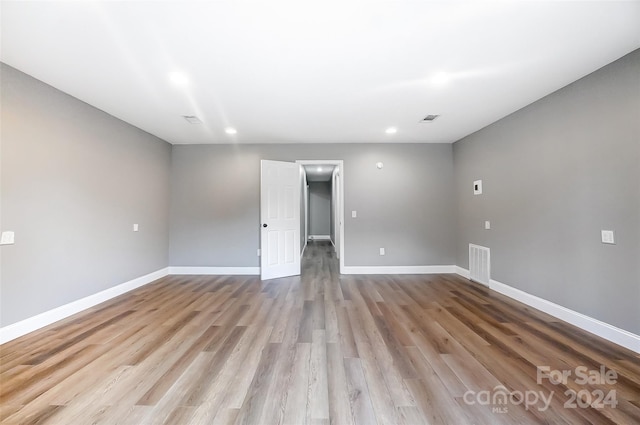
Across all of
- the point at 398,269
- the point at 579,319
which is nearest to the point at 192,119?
the point at 398,269

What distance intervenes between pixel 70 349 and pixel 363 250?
13.1 ft

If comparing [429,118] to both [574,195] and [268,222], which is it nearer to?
[574,195]

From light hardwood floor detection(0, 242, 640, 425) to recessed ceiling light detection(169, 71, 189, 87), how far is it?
246cm

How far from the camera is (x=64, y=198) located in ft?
9.19

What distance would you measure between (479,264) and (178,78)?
4759 mm

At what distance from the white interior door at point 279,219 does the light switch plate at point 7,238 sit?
278 centimetres

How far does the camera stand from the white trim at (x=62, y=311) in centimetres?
228

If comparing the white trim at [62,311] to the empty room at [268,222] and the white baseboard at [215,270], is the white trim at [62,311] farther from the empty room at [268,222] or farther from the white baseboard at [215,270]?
the white baseboard at [215,270]

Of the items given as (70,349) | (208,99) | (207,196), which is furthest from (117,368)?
(207,196)

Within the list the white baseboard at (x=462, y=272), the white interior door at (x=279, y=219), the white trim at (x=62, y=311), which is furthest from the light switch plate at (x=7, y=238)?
the white baseboard at (x=462, y=272)

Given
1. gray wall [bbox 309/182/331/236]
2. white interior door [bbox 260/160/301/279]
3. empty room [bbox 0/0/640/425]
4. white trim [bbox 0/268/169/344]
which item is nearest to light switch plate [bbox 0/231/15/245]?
empty room [bbox 0/0/640/425]

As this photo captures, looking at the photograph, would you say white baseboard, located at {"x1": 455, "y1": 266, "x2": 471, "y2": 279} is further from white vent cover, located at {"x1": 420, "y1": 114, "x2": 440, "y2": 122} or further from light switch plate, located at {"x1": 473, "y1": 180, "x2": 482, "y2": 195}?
white vent cover, located at {"x1": 420, "y1": 114, "x2": 440, "y2": 122}

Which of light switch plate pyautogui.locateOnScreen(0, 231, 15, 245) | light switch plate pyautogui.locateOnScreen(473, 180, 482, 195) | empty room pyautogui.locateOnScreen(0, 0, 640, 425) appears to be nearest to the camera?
empty room pyautogui.locateOnScreen(0, 0, 640, 425)

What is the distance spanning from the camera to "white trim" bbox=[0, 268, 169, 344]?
2.28 m
